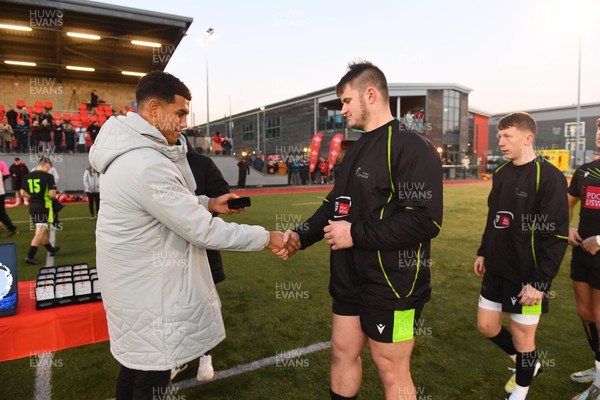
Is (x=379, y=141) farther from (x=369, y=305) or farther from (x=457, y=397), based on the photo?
(x=457, y=397)

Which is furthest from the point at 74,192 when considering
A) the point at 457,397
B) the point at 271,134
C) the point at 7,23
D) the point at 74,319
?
the point at 271,134

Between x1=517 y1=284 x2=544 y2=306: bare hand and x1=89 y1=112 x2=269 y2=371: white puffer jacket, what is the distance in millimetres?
2034

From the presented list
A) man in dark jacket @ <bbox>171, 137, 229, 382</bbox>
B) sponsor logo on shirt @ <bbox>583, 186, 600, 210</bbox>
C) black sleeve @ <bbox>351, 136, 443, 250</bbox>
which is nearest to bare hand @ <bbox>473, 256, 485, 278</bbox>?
sponsor logo on shirt @ <bbox>583, 186, 600, 210</bbox>

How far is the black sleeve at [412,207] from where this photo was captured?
1930 mm

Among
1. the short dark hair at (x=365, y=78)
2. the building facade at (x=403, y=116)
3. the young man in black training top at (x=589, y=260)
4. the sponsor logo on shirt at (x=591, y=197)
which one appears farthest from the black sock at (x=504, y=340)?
the building facade at (x=403, y=116)

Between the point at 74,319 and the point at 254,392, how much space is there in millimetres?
1529

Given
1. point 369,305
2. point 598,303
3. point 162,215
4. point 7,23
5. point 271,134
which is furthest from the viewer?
point 271,134

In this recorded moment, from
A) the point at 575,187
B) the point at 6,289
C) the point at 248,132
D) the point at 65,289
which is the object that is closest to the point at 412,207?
the point at 575,187

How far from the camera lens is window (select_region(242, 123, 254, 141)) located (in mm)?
59109

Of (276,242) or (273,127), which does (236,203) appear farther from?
(273,127)

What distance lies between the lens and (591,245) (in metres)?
2.86

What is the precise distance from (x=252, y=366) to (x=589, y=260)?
9.98 ft

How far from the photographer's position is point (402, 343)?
6.77 ft

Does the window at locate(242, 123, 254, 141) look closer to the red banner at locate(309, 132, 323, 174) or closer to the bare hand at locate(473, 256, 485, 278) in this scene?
the red banner at locate(309, 132, 323, 174)
